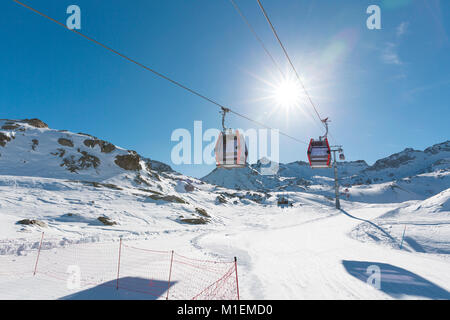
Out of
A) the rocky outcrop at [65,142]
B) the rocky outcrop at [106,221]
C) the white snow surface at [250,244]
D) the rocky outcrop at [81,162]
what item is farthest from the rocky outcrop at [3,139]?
the rocky outcrop at [106,221]

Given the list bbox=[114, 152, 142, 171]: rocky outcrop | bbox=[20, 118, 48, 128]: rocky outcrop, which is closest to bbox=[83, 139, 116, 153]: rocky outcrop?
bbox=[114, 152, 142, 171]: rocky outcrop

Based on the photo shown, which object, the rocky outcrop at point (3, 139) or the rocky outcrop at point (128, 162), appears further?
the rocky outcrop at point (128, 162)

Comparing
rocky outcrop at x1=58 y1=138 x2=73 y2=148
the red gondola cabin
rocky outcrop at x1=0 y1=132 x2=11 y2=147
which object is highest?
rocky outcrop at x1=58 y1=138 x2=73 y2=148

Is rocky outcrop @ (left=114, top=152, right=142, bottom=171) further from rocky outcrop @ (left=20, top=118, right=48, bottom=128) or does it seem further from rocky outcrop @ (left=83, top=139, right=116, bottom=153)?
rocky outcrop @ (left=20, top=118, right=48, bottom=128)

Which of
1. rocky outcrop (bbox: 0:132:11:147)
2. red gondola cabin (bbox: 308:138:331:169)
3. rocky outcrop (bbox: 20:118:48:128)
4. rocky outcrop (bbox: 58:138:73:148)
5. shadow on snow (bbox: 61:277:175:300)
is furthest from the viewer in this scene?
rocky outcrop (bbox: 20:118:48:128)

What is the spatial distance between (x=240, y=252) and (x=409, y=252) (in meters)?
9.52

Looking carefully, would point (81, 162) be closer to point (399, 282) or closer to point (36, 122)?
point (36, 122)

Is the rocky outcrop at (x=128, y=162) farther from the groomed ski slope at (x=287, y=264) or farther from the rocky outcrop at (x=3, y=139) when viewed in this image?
the groomed ski slope at (x=287, y=264)

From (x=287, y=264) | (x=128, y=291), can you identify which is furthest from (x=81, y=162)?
(x=287, y=264)

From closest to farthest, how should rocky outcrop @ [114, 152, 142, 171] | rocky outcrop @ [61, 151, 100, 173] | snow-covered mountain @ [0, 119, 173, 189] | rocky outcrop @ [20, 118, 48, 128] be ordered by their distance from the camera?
snow-covered mountain @ [0, 119, 173, 189] < rocky outcrop @ [61, 151, 100, 173] < rocky outcrop @ [114, 152, 142, 171] < rocky outcrop @ [20, 118, 48, 128]

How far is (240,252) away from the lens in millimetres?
14141

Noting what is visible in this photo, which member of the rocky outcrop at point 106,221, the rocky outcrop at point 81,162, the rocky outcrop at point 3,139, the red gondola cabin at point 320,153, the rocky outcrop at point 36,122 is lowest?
the rocky outcrop at point 106,221
